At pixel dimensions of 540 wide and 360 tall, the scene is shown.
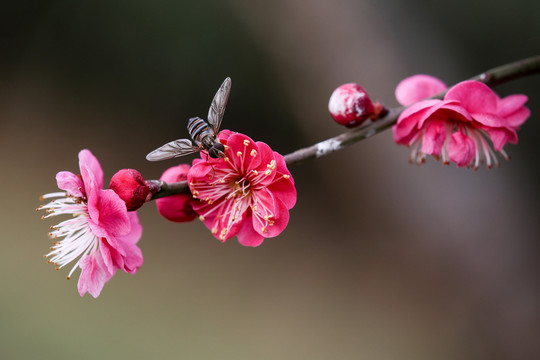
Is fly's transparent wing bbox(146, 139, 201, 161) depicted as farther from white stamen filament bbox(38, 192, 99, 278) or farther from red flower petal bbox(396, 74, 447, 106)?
red flower petal bbox(396, 74, 447, 106)

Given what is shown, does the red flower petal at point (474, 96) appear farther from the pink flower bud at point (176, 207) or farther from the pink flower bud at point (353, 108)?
the pink flower bud at point (176, 207)

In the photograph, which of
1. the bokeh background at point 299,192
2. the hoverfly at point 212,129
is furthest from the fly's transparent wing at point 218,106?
the bokeh background at point 299,192

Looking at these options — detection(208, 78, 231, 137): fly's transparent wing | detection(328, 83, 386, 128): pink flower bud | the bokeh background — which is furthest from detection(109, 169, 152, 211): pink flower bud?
the bokeh background

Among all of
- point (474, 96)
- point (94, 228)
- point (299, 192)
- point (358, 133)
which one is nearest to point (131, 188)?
point (94, 228)

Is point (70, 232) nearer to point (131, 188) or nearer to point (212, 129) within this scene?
point (131, 188)

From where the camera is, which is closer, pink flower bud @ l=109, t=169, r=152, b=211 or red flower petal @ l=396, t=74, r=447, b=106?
pink flower bud @ l=109, t=169, r=152, b=211
